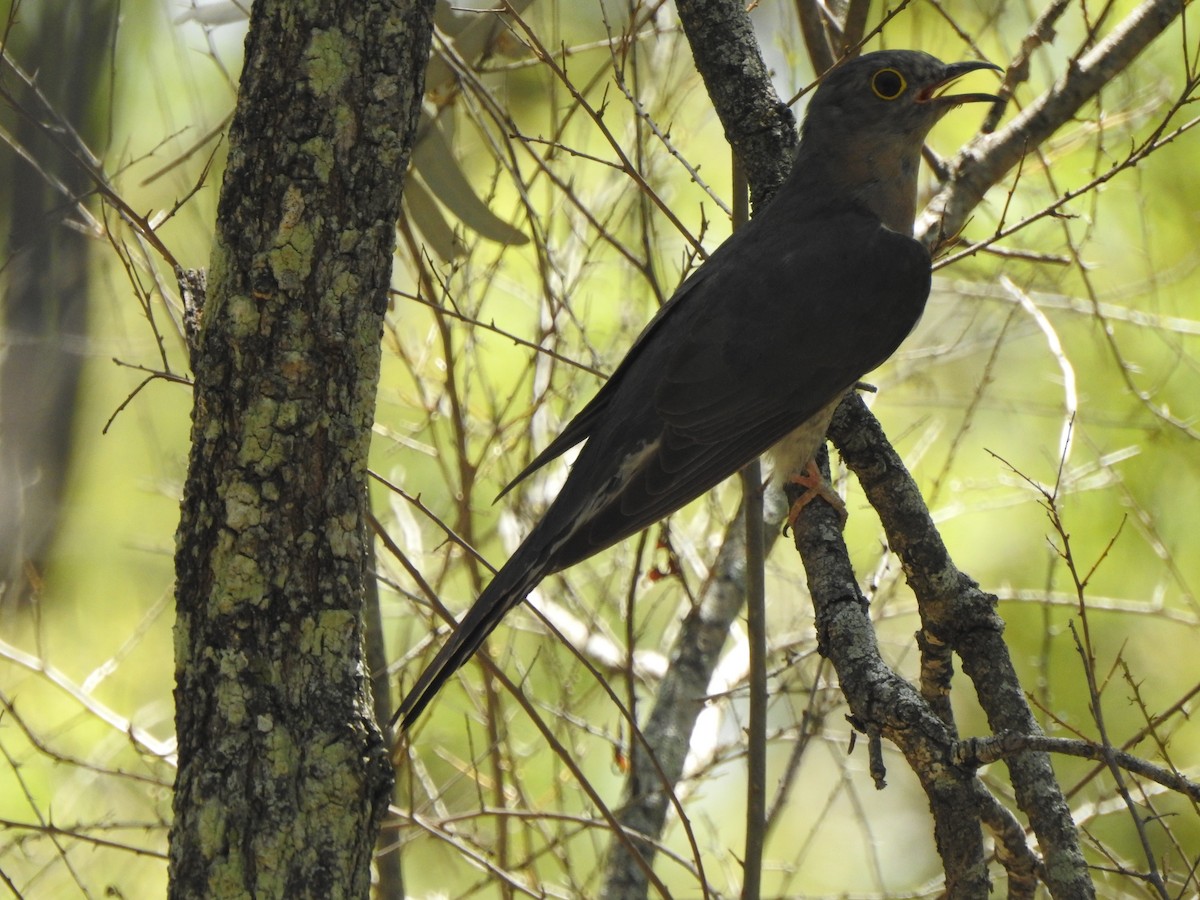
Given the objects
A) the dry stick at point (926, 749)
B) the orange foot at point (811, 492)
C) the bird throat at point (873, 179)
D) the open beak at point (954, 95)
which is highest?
the open beak at point (954, 95)

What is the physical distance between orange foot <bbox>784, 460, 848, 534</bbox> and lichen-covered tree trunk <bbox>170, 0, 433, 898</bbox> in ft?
5.24

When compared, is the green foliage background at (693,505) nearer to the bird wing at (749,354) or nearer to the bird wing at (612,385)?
the bird wing at (612,385)

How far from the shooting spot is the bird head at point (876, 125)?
13.4ft

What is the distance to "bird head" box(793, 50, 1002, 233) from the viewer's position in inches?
161

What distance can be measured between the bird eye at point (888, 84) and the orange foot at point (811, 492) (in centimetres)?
135

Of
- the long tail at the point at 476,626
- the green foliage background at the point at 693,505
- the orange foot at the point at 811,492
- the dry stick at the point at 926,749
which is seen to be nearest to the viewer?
the dry stick at the point at 926,749

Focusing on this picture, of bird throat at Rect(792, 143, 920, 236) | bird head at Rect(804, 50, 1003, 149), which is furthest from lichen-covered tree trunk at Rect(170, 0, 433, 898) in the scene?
bird head at Rect(804, 50, 1003, 149)

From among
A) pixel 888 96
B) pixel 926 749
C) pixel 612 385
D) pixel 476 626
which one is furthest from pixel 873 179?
pixel 926 749

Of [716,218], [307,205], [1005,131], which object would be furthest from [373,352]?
[716,218]

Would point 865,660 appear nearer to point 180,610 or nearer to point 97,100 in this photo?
point 180,610

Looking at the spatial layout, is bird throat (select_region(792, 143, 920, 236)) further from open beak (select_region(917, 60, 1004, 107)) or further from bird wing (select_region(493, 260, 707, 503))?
bird wing (select_region(493, 260, 707, 503))

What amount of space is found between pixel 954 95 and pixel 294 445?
287cm

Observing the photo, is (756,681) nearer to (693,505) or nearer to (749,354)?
(749,354)

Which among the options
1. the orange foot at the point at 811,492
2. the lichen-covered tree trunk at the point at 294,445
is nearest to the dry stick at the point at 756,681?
the orange foot at the point at 811,492
